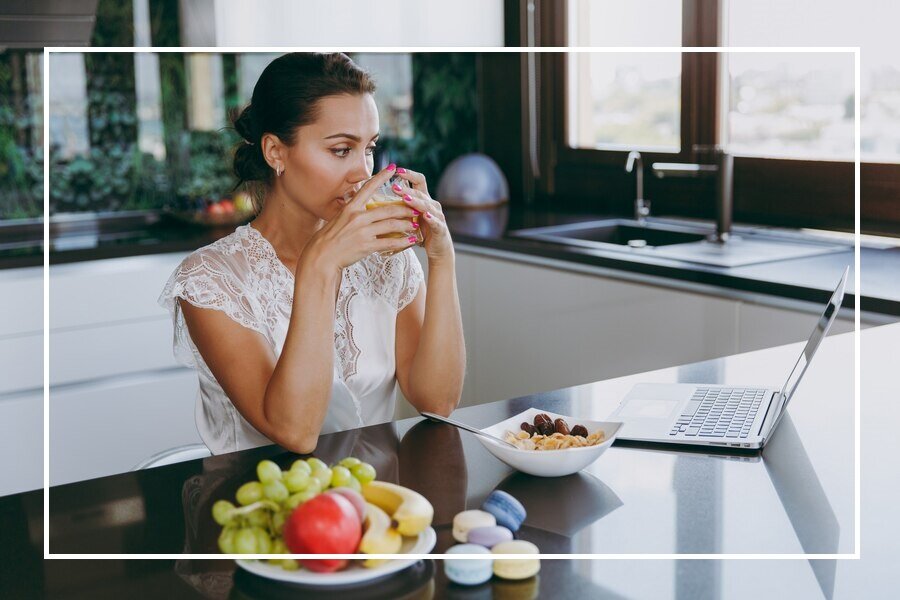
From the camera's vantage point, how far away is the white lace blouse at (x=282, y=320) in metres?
1.46

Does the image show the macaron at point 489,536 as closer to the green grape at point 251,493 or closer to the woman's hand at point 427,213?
the green grape at point 251,493

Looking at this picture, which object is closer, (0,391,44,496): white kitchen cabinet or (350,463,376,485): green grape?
(350,463,376,485): green grape

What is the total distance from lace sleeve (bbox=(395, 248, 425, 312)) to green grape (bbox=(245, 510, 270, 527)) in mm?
766

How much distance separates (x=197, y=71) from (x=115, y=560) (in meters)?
2.81

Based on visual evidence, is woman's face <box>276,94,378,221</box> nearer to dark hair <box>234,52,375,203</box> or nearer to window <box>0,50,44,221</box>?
dark hair <box>234,52,375,203</box>

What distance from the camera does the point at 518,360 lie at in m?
2.34

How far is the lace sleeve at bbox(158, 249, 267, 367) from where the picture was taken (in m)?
1.42

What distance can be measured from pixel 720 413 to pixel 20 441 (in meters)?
2.06

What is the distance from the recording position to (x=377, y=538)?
82 cm

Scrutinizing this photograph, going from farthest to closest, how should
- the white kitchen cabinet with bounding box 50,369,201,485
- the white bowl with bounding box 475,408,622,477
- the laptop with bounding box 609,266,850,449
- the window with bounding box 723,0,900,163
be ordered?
the white kitchen cabinet with bounding box 50,369,201,485 < the window with bounding box 723,0,900,163 < the laptop with bounding box 609,266,850,449 < the white bowl with bounding box 475,408,622,477

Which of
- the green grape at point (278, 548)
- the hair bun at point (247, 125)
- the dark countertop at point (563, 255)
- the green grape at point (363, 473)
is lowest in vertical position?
the green grape at point (278, 548)

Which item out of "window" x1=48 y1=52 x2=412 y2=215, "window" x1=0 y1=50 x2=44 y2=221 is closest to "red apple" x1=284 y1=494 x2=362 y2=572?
"window" x1=48 y1=52 x2=412 y2=215

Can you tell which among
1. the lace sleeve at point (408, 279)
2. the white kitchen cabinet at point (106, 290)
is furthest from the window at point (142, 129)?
the lace sleeve at point (408, 279)

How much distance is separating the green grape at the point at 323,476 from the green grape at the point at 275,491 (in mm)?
33
